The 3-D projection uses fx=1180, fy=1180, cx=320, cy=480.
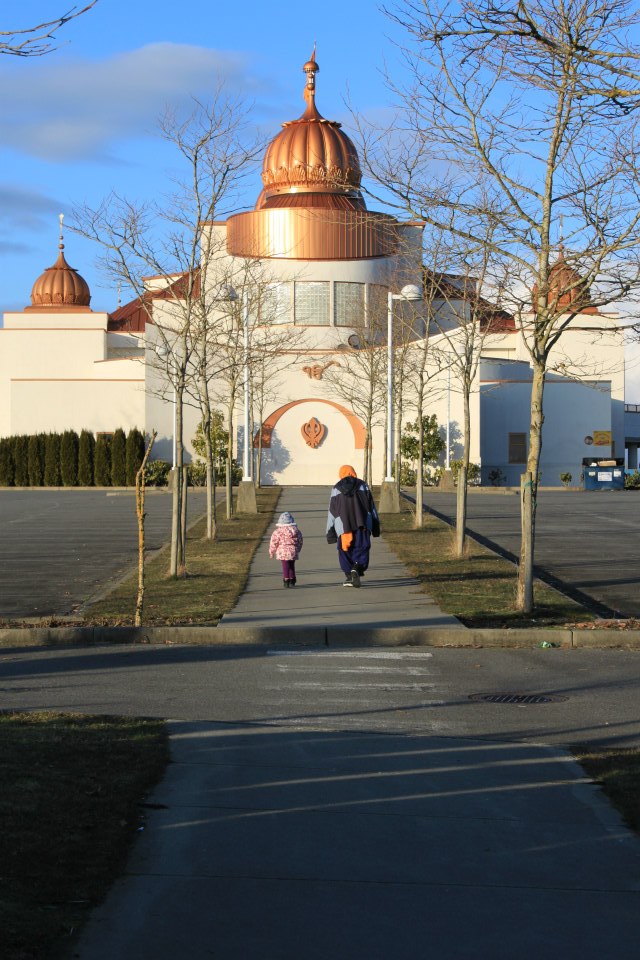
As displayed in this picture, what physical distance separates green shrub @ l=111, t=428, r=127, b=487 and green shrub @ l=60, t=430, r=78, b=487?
1927mm

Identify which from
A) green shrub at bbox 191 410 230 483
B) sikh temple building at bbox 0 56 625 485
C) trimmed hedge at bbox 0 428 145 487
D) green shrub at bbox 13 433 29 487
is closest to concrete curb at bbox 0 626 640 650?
sikh temple building at bbox 0 56 625 485

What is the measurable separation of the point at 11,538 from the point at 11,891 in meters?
20.2

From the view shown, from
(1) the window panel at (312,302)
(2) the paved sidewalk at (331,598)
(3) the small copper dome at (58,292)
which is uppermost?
(3) the small copper dome at (58,292)

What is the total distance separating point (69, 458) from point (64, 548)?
3561cm

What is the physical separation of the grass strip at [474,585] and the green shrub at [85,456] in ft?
113

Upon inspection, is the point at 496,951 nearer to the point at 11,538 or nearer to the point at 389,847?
the point at 389,847

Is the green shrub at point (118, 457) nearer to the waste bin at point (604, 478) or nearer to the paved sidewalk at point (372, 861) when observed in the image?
the waste bin at point (604, 478)

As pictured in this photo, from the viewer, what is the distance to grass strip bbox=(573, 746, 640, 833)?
5867 mm

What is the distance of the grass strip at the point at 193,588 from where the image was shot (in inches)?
501

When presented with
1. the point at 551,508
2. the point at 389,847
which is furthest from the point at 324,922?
the point at 551,508

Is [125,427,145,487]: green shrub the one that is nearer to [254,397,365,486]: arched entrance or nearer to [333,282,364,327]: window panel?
[254,397,365,486]: arched entrance

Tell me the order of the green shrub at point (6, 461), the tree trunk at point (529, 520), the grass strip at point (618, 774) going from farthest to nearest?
the green shrub at point (6, 461), the tree trunk at point (529, 520), the grass strip at point (618, 774)

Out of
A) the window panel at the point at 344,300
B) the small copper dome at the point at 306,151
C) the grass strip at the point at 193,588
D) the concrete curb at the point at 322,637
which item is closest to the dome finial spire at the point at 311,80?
the small copper dome at the point at 306,151

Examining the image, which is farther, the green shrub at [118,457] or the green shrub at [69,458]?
the green shrub at [69,458]
